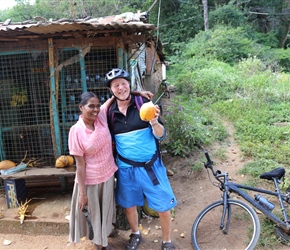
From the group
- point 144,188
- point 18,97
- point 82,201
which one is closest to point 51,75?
point 18,97

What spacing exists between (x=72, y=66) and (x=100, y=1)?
2378cm

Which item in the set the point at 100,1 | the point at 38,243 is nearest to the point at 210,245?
the point at 38,243

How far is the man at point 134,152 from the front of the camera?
285 cm

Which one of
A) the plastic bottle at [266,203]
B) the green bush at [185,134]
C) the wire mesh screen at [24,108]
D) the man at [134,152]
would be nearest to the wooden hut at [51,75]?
the wire mesh screen at [24,108]

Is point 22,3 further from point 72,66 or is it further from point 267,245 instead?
point 267,245

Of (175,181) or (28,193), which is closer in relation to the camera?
(28,193)

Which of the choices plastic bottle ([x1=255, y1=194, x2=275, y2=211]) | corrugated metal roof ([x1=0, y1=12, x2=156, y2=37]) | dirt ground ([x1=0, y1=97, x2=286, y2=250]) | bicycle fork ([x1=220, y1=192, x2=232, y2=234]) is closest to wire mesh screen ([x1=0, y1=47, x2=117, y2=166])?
corrugated metal roof ([x1=0, y1=12, x2=156, y2=37])

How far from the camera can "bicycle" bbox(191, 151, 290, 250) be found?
3.32 meters

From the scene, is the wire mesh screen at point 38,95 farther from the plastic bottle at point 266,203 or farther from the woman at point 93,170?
the plastic bottle at point 266,203

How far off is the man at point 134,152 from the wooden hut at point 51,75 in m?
1.27

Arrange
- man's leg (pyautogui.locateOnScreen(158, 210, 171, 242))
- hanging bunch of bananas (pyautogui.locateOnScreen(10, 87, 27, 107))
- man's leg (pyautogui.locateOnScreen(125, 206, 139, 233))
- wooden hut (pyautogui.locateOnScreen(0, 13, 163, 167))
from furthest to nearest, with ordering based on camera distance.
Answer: hanging bunch of bananas (pyautogui.locateOnScreen(10, 87, 27, 107))
wooden hut (pyautogui.locateOnScreen(0, 13, 163, 167))
man's leg (pyautogui.locateOnScreen(125, 206, 139, 233))
man's leg (pyautogui.locateOnScreen(158, 210, 171, 242))

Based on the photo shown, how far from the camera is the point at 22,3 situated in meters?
26.5

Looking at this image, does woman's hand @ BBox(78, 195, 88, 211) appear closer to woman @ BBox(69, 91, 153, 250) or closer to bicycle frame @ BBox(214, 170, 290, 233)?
woman @ BBox(69, 91, 153, 250)

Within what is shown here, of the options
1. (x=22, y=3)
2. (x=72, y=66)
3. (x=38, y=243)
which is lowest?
(x=38, y=243)
